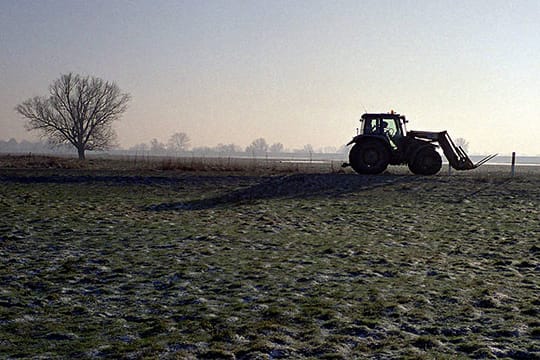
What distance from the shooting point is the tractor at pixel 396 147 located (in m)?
24.9

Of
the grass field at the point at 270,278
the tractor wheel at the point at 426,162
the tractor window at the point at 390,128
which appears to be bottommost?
the grass field at the point at 270,278

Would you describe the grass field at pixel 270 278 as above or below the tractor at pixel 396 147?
below

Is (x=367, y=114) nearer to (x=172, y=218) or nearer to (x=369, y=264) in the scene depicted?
(x=172, y=218)

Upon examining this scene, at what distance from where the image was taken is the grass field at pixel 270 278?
5770 millimetres

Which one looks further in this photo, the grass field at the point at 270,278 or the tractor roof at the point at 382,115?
the tractor roof at the point at 382,115

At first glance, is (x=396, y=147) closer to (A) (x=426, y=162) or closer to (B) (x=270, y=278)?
(A) (x=426, y=162)

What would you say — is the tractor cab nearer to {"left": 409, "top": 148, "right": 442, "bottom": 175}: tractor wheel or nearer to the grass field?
{"left": 409, "top": 148, "right": 442, "bottom": 175}: tractor wheel

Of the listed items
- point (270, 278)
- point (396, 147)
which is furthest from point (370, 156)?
point (270, 278)

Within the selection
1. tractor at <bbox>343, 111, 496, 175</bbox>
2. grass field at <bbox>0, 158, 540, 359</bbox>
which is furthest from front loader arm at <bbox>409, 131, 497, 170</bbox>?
grass field at <bbox>0, 158, 540, 359</bbox>

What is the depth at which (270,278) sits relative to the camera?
8516 millimetres

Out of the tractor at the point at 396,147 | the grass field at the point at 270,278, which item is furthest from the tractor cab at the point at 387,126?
the grass field at the point at 270,278

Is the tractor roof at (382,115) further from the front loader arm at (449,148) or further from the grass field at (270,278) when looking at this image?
the grass field at (270,278)

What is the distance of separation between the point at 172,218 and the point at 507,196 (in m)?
11.7

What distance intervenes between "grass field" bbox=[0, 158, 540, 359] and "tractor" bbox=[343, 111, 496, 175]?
6803mm
